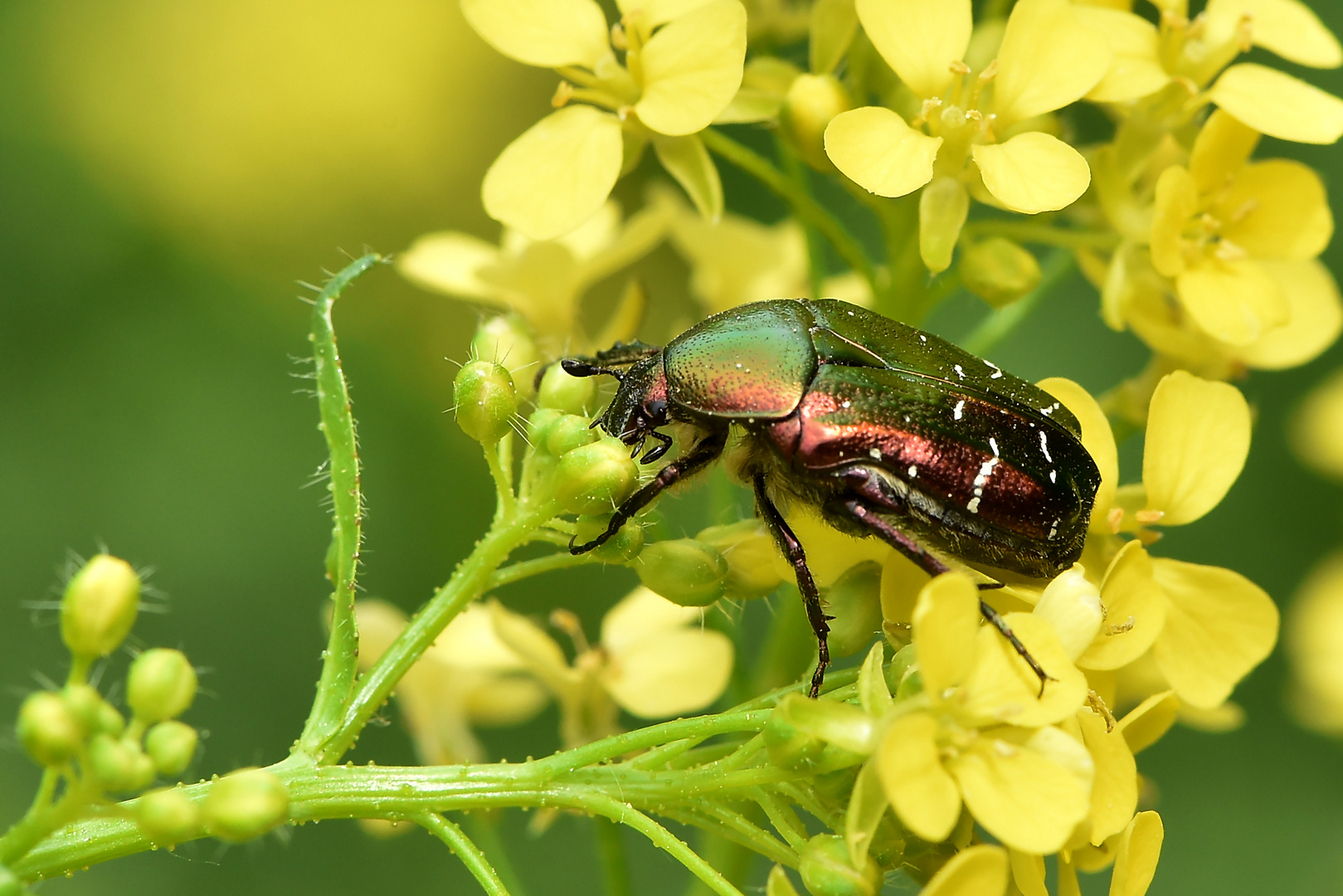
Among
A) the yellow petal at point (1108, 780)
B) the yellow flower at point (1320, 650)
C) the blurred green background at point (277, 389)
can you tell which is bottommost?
the yellow flower at point (1320, 650)

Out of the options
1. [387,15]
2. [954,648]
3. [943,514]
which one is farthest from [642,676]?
[387,15]

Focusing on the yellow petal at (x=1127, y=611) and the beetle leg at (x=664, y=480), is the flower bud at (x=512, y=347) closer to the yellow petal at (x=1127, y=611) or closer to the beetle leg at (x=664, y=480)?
the beetle leg at (x=664, y=480)

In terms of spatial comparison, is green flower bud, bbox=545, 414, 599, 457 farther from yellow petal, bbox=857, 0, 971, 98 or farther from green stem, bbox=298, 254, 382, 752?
yellow petal, bbox=857, 0, 971, 98

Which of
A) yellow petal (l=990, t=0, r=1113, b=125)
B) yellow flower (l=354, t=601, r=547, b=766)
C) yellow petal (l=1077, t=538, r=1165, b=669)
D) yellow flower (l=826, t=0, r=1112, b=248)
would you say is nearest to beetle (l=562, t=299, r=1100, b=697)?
yellow petal (l=1077, t=538, r=1165, b=669)

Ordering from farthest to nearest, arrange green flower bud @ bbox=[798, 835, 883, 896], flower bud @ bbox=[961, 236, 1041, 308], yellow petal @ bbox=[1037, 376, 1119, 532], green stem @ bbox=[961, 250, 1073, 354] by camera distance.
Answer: green stem @ bbox=[961, 250, 1073, 354] < flower bud @ bbox=[961, 236, 1041, 308] < yellow petal @ bbox=[1037, 376, 1119, 532] < green flower bud @ bbox=[798, 835, 883, 896]

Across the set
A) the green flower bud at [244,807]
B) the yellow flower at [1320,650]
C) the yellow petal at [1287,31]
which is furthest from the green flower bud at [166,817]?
the yellow flower at [1320,650]
